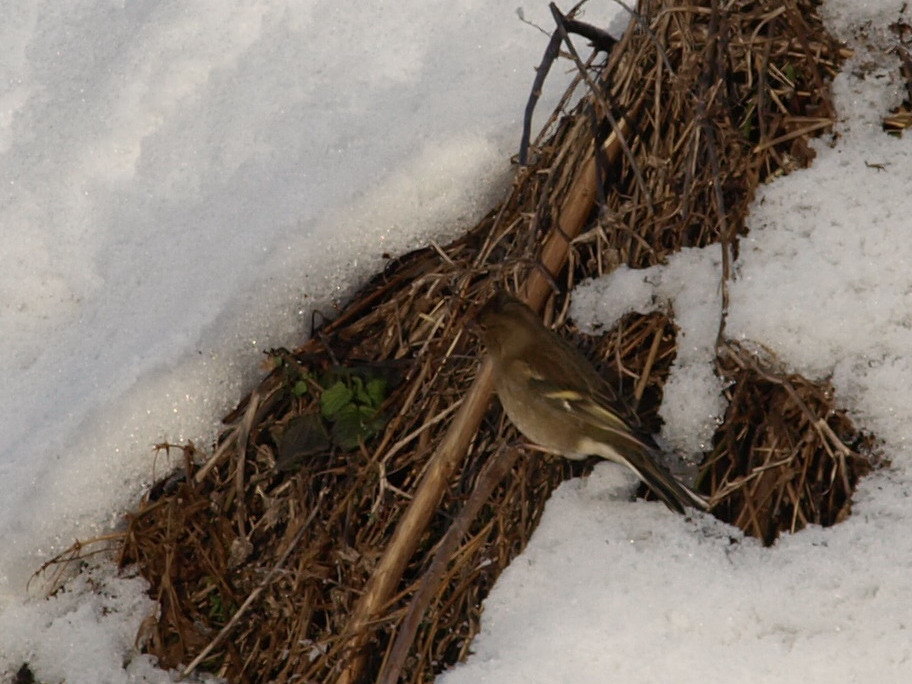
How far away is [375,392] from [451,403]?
244 millimetres

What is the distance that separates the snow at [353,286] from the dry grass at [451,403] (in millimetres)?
107

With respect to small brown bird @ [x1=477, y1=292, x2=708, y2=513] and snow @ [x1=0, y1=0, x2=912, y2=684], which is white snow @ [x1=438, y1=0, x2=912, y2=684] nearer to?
snow @ [x1=0, y1=0, x2=912, y2=684]

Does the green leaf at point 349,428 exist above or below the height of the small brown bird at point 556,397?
above

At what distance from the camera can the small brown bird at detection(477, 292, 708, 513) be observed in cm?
347

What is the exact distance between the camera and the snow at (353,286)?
10.9 feet

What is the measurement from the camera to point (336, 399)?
152 inches

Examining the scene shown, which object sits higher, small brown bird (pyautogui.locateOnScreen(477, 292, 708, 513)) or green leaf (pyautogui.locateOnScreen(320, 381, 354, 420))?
green leaf (pyautogui.locateOnScreen(320, 381, 354, 420))

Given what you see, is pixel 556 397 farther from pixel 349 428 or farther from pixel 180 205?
pixel 180 205

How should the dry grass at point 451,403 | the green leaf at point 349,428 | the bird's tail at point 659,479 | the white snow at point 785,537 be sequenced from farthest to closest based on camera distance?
the green leaf at point 349,428 < the dry grass at point 451,403 < the bird's tail at point 659,479 < the white snow at point 785,537

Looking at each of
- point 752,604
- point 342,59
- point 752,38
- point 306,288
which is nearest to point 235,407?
point 306,288

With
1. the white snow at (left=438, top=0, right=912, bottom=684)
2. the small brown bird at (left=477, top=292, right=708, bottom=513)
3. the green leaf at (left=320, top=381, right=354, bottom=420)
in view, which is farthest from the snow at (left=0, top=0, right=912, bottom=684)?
the green leaf at (left=320, top=381, right=354, bottom=420)

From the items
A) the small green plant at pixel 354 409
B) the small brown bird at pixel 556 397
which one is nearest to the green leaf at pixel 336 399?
the small green plant at pixel 354 409

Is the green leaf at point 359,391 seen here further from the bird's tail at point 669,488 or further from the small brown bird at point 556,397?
the bird's tail at point 669,488

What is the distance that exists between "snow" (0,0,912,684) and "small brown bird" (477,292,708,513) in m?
0.14
